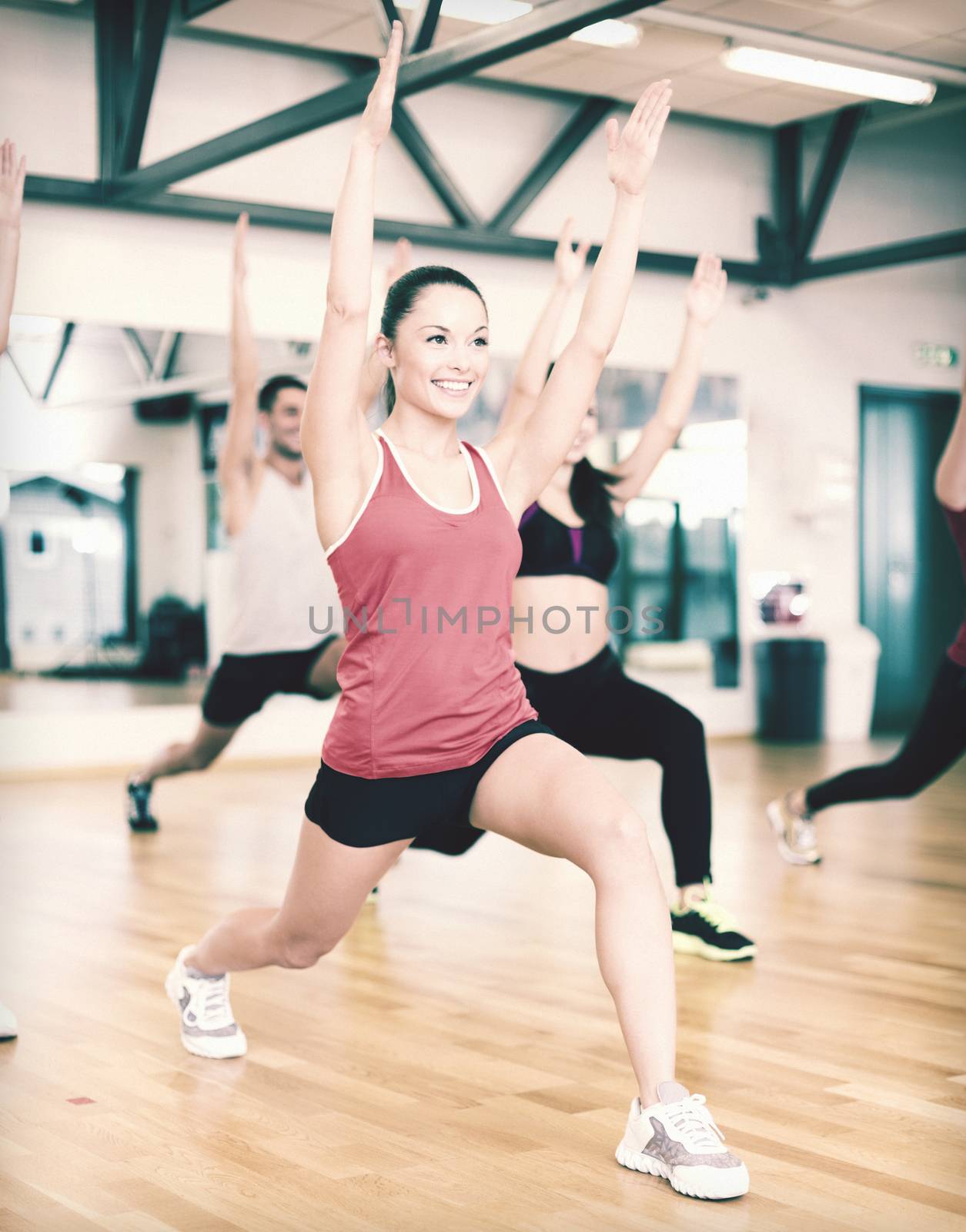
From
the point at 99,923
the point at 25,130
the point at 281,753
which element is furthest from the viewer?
the point at 281,753

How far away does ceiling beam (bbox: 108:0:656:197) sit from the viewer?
5.39 meters

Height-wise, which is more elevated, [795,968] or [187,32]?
[187,32]

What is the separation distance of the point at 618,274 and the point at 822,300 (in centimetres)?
814

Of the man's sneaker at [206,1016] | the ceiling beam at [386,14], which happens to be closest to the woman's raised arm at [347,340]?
the man's sneaker at [206,1016]

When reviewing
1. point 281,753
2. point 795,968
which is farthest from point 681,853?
point 281,753

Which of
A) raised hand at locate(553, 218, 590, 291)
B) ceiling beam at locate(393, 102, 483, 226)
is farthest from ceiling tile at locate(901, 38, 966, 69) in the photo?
raised hand at locate(553, 218, 590, 291)

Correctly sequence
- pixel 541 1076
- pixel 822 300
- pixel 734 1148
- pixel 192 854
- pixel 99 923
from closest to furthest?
pixel 734 1148
pixel 541 1076
pixel 99 923
pixel 192 854
pixel 822 300

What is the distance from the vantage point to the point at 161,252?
779 centimetres

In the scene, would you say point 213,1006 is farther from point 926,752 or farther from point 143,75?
point 143,75

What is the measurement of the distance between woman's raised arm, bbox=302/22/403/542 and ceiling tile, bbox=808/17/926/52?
5.81 meters

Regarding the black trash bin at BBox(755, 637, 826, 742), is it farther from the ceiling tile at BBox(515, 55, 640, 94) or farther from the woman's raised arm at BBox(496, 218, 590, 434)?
the woman's raised arm at BBox(496, 218, 590, 434)

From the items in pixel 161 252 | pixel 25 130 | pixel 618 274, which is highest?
pixel 25 130

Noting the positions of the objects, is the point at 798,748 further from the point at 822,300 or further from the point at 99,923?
the point at 99,923

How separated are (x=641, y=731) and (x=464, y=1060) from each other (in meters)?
1.09
